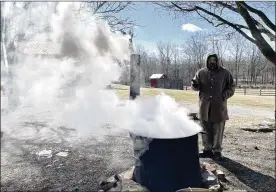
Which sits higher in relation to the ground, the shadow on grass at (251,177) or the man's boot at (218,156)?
the man's boot at (218,156)

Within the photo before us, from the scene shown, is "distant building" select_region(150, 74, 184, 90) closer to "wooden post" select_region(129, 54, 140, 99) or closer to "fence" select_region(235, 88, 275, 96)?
"wooden post" select_region(129, 54, 140, 99)

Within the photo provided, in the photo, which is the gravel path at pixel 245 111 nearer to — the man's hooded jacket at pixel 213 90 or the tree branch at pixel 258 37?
the man's hooded jacket at pixel 213 90

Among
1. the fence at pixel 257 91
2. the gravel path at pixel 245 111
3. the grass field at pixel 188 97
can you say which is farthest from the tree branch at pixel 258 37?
the gravel path at pixel 245 111

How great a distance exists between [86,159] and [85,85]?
111cm

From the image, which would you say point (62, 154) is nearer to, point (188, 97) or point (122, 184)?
point (122, 184)

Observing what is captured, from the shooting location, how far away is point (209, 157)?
3652mm

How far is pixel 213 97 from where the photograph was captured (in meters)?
3.52

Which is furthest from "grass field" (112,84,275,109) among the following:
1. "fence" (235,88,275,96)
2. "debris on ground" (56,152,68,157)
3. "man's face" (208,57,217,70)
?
"debris on ground" (56,152,68,157)

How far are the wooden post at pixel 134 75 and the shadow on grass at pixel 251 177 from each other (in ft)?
4.19

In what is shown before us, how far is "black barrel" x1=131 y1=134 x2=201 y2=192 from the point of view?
94.4 inches

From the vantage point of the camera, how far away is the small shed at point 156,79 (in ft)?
11.5

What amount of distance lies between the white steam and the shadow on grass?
2.72ft

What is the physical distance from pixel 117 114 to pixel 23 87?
0.88 meters

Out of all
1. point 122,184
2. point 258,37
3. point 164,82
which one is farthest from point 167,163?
point 258,37
